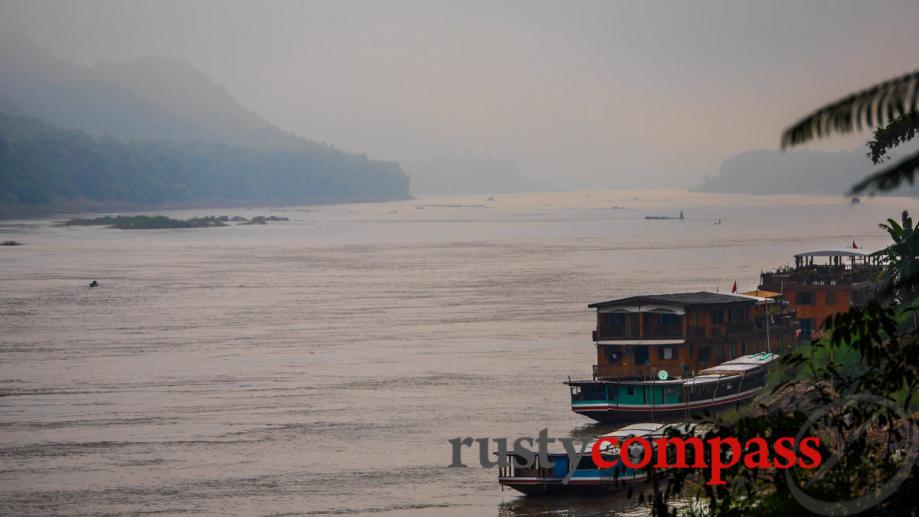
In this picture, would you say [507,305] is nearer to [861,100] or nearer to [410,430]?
[410,430]

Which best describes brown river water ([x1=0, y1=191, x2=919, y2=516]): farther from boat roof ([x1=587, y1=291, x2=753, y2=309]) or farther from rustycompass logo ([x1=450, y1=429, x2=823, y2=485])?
boat roof ([x1=587, y1=291, x2=753, y2=309])

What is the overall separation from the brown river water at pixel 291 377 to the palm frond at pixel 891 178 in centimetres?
2173

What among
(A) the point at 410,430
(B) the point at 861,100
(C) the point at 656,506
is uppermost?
(B) the point at 861,100

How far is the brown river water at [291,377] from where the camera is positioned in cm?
3562

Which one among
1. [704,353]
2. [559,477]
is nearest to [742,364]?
[704,353]

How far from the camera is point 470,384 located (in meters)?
51.3

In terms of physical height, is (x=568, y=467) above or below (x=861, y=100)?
below

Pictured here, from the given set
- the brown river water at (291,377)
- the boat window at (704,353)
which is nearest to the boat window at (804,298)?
the brown river water at (291,377)

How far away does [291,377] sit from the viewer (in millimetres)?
53750

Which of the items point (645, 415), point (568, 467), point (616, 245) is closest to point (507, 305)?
point (645, 415)

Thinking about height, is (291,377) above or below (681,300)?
below

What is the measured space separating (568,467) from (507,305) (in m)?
47.8

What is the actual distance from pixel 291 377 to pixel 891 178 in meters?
43.8

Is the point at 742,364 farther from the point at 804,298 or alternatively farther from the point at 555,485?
the point at 555,485
